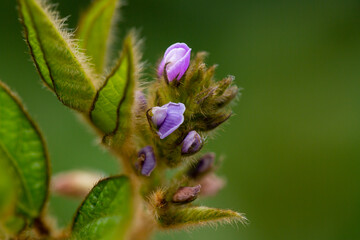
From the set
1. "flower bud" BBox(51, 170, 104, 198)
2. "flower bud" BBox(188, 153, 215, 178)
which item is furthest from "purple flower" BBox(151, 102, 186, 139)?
"flower bud" BBox(51, 170, 104, 198)

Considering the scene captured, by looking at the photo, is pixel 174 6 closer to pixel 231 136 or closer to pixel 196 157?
pixel 231 136

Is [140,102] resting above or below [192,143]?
above

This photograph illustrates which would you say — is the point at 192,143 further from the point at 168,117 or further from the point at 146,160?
the point at 146,160

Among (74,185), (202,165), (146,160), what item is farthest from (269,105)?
(146,160)

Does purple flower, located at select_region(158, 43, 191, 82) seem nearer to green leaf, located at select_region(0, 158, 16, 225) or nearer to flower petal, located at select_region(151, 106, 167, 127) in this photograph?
flower petal, located at select_region(151, 106, 167, 127)

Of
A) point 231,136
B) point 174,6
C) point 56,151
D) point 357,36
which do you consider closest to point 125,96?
point 56,151
